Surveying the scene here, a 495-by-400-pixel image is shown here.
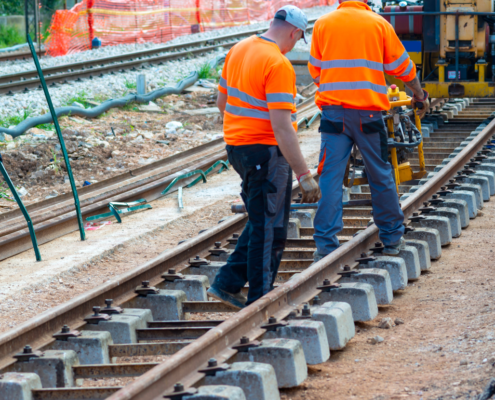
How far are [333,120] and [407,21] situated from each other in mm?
6373

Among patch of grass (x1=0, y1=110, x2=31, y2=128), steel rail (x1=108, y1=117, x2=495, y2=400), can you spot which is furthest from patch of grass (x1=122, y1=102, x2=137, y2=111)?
steel rail (x1=108, y1=117, x2=495, y2=400)

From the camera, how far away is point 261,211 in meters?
4.57

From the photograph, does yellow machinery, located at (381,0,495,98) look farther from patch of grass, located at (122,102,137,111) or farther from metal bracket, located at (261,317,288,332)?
metal bracket, located at (261,317,288,332)

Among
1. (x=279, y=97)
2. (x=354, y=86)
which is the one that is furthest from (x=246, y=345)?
(x=354, y=86)

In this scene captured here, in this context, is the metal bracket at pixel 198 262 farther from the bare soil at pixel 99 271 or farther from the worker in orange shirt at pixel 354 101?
the worker in orange shirt at pixel 354 101

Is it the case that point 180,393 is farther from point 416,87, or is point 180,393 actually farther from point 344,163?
point 416,87

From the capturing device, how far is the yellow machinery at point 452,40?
10500 mm

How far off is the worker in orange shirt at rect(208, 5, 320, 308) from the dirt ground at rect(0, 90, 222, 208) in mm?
5807

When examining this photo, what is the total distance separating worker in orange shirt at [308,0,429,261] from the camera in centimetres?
532

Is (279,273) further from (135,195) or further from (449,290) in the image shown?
(135,195)

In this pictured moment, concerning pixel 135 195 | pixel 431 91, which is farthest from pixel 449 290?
pixel 431 91

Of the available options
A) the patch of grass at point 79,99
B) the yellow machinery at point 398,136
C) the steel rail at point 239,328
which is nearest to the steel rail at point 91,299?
the steel rail at point 239,328

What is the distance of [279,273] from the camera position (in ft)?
18.3

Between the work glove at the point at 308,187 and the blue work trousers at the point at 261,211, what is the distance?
4.0 inches
